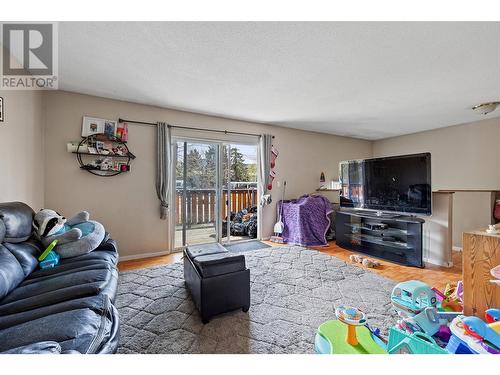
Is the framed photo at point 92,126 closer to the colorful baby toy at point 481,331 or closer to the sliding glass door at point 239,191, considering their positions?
the sliding glass door at point 239,191

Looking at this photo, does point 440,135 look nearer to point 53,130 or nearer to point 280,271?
point 280,271

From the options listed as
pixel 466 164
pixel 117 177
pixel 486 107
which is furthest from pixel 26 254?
pixel 466 164

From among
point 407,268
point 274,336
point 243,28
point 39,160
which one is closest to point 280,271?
point 274,336

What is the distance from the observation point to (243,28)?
63.3 inches

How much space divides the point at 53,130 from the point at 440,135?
6.49 m

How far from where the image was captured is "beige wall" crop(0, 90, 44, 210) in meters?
1.96

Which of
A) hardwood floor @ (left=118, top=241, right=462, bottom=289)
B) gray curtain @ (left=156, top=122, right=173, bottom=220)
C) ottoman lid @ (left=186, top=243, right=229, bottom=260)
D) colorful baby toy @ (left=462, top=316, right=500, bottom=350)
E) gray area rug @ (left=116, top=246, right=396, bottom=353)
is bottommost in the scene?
hardwood floor @ (left=118, top=241, right=462, bottom=289)

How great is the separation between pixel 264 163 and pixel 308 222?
1.36 metres

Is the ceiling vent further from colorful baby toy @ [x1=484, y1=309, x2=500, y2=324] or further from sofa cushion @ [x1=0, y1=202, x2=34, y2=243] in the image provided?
sofa cushion @ [x1=0, y1=202, x2=34, y2=243]

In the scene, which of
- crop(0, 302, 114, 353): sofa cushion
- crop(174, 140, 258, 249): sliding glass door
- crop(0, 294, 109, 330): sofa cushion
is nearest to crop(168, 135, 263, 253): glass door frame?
crop(174, 140, 258, 249): sliding glass door

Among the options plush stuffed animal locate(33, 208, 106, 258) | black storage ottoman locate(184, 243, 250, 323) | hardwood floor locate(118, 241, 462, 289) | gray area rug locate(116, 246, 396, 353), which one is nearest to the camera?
gray area rug locate(116, 246, 396, 353)

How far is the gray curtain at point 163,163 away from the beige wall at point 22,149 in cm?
132

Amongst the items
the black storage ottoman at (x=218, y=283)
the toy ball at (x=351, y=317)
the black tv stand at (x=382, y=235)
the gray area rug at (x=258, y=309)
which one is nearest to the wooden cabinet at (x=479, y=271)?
the toy ball at (x=351, y=317)

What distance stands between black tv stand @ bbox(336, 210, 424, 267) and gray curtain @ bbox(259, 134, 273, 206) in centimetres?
140
